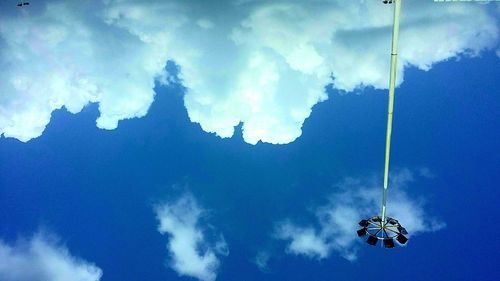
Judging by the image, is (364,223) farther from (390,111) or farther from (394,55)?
(394,55)

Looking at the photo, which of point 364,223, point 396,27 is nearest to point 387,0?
point 396,27

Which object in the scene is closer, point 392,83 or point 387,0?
point 392,83

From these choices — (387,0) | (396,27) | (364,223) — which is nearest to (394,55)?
(396,27)

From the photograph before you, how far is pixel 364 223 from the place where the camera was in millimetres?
17719

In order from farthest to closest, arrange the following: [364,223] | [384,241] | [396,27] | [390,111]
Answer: [364,223]
[384,241]
[390,111]
[396,27]

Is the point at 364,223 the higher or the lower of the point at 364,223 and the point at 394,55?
the lower

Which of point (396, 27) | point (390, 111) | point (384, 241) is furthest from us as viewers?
point (384, 241)

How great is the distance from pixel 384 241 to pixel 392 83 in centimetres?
694

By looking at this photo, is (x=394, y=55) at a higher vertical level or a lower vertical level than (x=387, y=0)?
lower

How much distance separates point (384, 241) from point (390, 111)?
5760 mm

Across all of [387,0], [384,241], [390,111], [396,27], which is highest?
[387,0]

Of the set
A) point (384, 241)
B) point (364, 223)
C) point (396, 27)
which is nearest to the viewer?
point (396, 27)

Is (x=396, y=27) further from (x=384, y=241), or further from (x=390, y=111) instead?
(x=384, y=241)

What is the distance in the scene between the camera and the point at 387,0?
1612 centimetres
